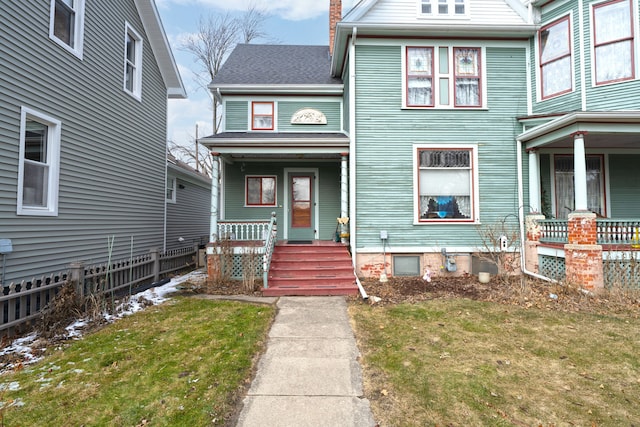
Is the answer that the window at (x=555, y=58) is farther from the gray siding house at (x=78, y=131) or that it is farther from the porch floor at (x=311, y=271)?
the gray siding house at (x=78, y=131)

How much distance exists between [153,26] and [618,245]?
44.4 ft

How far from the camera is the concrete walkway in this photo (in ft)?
9.15

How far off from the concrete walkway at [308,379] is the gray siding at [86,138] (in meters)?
4.71

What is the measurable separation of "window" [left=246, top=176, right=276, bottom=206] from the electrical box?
6.16 m

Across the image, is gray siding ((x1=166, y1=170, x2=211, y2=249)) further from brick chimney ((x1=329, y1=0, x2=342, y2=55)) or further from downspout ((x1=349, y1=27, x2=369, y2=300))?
brick chimney ((x1=329, y1=0, x2=342, y2=55))

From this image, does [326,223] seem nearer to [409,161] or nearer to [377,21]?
[409,161]

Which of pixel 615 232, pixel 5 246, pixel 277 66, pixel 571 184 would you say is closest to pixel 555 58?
pixel 571 184

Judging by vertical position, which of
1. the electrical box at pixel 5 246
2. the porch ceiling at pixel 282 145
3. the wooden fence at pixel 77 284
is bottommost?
the wooden fence at pixel 77 284

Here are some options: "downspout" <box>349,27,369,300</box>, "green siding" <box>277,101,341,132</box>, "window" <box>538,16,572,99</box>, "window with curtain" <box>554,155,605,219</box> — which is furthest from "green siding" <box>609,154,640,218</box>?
"green siding" <box>277,101,341,132</box>

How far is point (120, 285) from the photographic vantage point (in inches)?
267

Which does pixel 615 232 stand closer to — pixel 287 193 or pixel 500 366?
pixel 500 366

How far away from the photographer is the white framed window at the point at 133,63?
346 inches

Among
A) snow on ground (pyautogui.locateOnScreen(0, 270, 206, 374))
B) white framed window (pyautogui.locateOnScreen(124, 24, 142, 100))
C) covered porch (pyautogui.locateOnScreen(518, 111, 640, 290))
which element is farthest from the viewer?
white framed window (pyautogui.locateOnScreen(124, 24, 142, 100))

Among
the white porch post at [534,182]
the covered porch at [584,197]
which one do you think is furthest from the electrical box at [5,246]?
the white porch post at [534,182]
